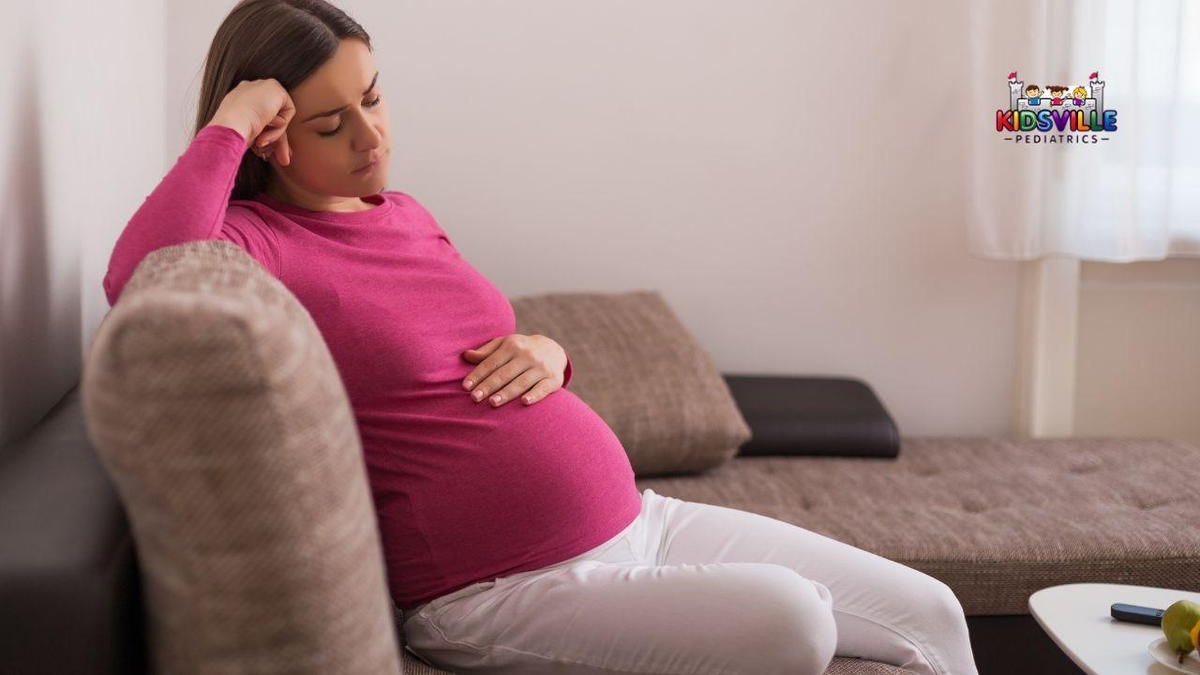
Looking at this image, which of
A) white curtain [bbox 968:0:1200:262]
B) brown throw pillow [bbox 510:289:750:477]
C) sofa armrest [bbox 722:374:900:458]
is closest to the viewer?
brown throw pillow [bbox 510:289:750:477]

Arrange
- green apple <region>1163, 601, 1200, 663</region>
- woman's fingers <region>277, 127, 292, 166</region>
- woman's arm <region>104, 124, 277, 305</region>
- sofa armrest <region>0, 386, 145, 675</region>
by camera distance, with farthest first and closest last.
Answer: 1. green apple <region>1163, 601, 1200, 663</region>
2. woman's fingers <region>277, 127, 292, 166</region>
3. woman's arm <region>104, 124, 277, 305</region>
4. sofa armrest <region>0, 386, 145, 675</region>

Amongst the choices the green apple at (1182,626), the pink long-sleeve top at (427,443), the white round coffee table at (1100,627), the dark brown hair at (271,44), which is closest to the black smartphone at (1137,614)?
the white round coffee table at (1100,627)

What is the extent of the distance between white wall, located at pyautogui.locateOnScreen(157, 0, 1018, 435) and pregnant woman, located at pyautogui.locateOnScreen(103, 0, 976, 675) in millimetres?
1259

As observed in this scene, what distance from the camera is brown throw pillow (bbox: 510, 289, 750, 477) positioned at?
7.79 ft

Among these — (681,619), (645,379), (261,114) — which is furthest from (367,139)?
(645,379)

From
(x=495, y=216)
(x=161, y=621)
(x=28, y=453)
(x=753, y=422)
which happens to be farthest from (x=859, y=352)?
(x=161, y=621)

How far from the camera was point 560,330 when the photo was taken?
2.52 metres

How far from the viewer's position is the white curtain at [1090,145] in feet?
9.04

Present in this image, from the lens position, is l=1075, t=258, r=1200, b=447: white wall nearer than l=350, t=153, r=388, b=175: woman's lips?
No

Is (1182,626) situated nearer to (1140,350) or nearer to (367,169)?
(367,169)

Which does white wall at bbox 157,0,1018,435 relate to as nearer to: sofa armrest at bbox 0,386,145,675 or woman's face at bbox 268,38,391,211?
woman's face at bbox 268,38,391,211

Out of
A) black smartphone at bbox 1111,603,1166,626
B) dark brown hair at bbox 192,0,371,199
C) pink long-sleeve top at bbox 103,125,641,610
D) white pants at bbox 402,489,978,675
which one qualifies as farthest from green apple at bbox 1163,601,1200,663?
dark brown hair at bbox 192,0,371,199

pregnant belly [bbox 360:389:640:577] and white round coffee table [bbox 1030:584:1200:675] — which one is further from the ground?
pregnant belly [bbox 360:389:640:577]

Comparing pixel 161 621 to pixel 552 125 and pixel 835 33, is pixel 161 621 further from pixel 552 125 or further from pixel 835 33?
pixel 835 33
